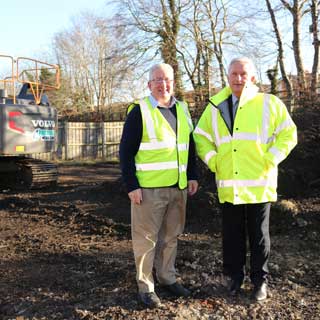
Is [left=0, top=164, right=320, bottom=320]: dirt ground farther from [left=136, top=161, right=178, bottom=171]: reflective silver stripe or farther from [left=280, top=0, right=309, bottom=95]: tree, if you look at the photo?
[left=280, top=0, right=309, bottom=95]: tree

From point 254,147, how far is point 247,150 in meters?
0.06

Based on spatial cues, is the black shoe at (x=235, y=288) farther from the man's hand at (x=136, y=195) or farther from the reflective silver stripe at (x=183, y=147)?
the reflective silver stripe at (x=183, y=147)

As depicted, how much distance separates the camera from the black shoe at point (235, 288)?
4027mm

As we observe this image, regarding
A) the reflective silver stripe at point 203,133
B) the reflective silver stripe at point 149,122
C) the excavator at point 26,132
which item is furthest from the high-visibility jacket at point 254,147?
the excavator at point 26,132

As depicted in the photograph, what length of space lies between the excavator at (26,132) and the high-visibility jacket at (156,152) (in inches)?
275

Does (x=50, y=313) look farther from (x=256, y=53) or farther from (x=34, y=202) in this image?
(x=256, y=53)

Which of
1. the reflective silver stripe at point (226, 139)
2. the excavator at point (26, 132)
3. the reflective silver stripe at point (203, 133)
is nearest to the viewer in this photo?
the reflective silver stripe at point (226, 139)

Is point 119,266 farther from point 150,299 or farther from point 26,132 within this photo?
point 26,132

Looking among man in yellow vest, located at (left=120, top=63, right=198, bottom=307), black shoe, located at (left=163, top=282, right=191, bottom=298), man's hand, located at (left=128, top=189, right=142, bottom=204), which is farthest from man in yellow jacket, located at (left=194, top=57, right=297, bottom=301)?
man's hand, located at (left=128, top=189, right=142, bottom=204)

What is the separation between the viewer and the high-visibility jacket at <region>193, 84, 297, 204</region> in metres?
3.82

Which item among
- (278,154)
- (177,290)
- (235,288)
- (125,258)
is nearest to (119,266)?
(125,258)

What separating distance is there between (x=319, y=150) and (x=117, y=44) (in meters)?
20.8

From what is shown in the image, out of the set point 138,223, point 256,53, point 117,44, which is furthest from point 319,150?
point 117,44

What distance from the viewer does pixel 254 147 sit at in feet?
12.5
